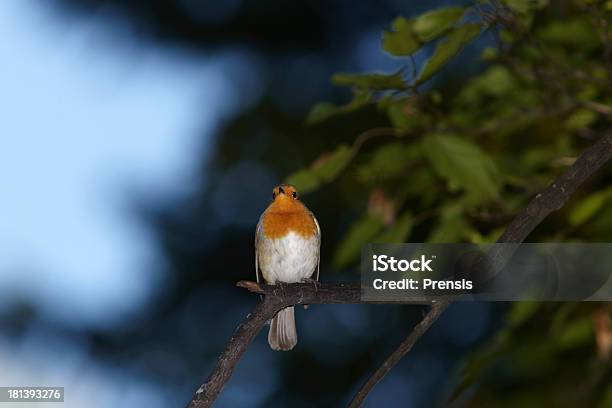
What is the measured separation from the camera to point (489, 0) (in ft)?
9.86

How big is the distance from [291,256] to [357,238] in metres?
0.35

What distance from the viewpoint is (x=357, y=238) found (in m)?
3.56

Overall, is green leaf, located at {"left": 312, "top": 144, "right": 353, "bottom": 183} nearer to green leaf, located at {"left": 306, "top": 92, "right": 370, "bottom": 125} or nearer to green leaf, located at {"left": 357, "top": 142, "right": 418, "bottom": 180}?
green leaf, located at {"left": 306, "top": 92, "right": 370, "bottom": 125}

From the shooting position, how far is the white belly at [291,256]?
370 centimetres

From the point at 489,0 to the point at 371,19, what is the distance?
5.41m

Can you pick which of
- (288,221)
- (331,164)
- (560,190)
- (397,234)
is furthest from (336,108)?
(560,190)

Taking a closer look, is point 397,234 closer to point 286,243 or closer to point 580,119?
point 286,243

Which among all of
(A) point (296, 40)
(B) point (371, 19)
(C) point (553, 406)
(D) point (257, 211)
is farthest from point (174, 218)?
(C) point (553, 406)

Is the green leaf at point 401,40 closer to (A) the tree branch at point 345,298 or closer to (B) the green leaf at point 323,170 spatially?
(B) the green leaf at point 323,170

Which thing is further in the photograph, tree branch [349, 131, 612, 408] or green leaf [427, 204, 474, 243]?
green leaf [427, 204, 474, 243]

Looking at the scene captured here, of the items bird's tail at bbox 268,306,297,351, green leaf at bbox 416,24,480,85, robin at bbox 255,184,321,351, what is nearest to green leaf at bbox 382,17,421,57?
green leaf at bbox 416,24,480,85

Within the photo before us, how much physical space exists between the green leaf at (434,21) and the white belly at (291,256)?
1.26 metres

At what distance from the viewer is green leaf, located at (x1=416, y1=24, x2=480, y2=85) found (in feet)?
9.18

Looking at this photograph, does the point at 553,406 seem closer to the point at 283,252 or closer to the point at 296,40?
the point at 283,252
